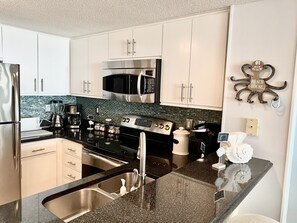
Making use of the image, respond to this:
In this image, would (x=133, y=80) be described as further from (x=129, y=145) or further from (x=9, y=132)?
(x=9, y=132)

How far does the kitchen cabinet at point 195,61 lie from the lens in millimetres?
1871

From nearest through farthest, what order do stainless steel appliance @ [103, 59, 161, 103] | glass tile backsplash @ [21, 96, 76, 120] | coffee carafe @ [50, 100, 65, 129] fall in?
stainless steel appliance @ [103, 59, 161, 103]
glass tile backsplash @ [21, 96, 76, 120]
coffee carafe @ [50, 100, 65, 129]

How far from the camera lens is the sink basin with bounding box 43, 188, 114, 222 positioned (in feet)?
4.10

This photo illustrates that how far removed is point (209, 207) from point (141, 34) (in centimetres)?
181

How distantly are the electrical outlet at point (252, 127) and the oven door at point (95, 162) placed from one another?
110cm

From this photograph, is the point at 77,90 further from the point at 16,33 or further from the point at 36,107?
the point at 16,33

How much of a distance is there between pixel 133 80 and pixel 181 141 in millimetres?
770

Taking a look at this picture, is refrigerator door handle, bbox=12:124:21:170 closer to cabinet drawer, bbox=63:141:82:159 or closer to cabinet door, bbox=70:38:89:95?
cabinet drawer, bbox=63:141:82:159

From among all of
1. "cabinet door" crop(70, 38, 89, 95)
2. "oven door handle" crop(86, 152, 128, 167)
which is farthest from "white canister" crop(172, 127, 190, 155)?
"cabinet door" crop(70, 38, 89, 95)

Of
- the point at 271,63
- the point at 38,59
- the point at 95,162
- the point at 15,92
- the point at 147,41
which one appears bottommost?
the point at 95,162

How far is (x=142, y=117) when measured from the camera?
8.66 ft

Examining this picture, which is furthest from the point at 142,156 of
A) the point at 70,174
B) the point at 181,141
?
the point at 70,174

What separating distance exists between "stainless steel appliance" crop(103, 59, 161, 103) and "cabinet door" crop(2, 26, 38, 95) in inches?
35.9

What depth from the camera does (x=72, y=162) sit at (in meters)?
2.65
